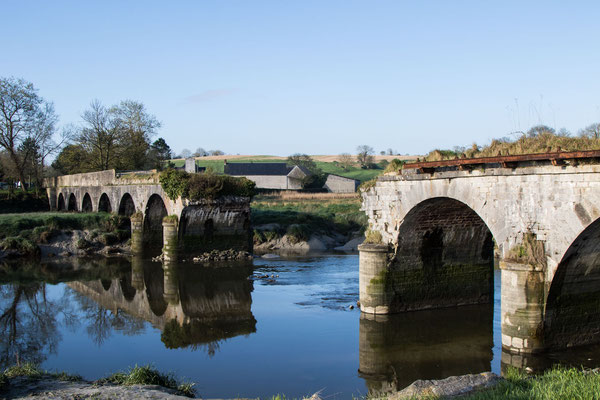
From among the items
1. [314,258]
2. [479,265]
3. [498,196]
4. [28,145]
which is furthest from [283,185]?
[498,196]

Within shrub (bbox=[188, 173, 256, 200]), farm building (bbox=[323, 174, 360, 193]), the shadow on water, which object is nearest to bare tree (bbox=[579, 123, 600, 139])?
the shadow on water

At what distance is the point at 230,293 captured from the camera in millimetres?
19328

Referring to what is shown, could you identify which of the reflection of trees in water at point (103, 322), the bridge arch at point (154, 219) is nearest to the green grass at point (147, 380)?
the reflection of trees in water at point (103, 322)

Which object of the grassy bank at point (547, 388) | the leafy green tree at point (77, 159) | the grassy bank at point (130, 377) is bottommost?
the grassy bank at point (130, 377)

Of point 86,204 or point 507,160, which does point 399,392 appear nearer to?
point 507,160

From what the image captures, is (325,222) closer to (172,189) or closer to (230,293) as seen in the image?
(172,189)

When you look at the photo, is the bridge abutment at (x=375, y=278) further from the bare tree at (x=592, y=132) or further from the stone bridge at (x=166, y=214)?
the stone bridge at (x=166, y=214)

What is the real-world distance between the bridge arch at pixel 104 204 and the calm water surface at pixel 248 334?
1487 centimetres

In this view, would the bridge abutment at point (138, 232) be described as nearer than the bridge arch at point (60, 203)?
Yes

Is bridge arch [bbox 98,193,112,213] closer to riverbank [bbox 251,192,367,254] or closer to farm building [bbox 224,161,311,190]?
riverbank [bbox 251,192,367,254]

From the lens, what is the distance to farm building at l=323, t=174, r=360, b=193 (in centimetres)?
6225

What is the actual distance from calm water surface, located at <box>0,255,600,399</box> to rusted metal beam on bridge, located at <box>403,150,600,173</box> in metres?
3.78

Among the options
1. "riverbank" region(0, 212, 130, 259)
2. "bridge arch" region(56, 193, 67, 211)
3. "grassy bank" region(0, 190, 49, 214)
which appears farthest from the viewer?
"bridge arch" region(56, 193, 67, 211)

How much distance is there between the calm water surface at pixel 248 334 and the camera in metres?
11.2
